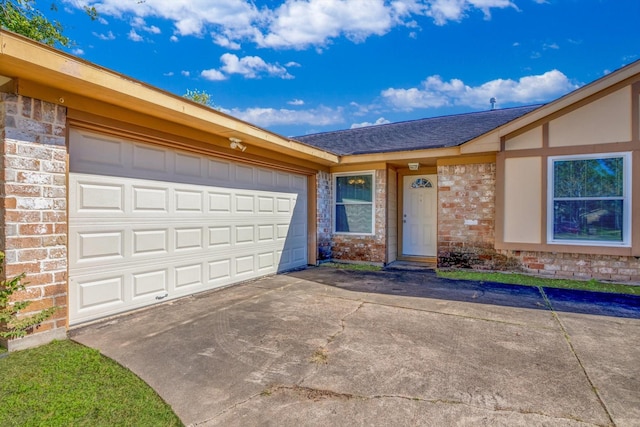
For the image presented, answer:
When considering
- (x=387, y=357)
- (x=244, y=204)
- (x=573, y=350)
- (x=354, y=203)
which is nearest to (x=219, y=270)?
(x=244, y=204)

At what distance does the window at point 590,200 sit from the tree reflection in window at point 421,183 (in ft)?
9.57

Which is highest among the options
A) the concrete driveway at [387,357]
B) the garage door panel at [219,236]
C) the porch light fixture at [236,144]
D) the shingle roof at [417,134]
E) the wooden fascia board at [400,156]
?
the shingle roof at [417,134]

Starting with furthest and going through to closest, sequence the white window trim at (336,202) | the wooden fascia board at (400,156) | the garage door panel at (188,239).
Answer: the white window trim at (336,202)
the wooden fascia board at (400,156)
the garage door panel at (188,239)

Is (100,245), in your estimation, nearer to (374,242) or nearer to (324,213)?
(324,213)

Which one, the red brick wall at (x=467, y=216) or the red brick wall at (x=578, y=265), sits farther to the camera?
the red brick wall at (x=467, y=216)

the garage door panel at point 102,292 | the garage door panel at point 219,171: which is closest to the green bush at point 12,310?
the garage door panel at point 102,292

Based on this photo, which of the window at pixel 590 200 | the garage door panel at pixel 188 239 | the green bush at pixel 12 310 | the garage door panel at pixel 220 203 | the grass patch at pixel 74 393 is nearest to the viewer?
the grass patch at pixel 74 393

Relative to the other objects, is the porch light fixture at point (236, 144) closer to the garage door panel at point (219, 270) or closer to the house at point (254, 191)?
the house at point (254, 191)

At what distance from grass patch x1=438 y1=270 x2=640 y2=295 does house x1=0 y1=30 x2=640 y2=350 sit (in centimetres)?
24

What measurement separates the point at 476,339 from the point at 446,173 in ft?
15.0

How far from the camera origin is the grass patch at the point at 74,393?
199 cm

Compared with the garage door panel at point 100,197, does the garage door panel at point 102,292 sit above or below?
below

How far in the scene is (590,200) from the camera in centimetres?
568

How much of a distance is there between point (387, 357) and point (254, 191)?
4200 mm
